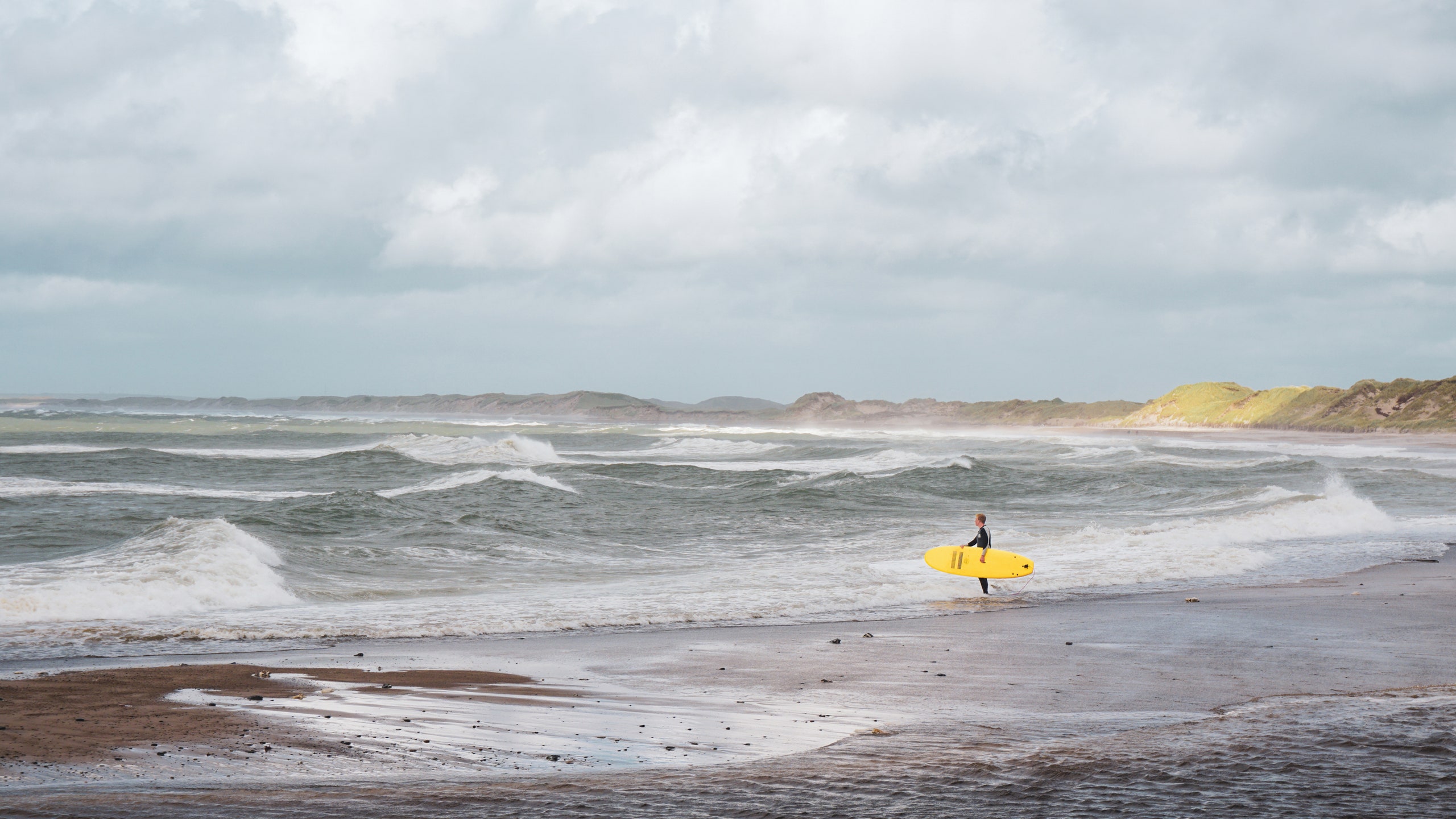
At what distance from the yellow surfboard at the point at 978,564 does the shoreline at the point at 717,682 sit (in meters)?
2.51

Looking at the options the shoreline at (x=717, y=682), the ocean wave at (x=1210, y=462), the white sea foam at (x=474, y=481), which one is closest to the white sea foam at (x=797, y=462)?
the white sea foam at (x=474, y=481)

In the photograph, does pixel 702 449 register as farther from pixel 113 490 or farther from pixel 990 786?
pixel 990 786

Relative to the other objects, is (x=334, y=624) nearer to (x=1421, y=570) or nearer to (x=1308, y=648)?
(x=1308, y=648)

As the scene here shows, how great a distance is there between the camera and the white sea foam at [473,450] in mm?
45406

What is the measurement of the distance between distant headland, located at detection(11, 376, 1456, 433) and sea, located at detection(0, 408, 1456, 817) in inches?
1500

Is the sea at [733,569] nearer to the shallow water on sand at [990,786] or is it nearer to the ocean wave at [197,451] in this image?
the shallow water on sand at [990,786]

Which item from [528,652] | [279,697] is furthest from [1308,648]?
[279,697]

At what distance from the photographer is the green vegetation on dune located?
263ft

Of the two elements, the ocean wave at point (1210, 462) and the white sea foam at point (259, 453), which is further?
the white sea foam at point (259, 453)

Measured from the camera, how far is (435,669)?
8.74 meters

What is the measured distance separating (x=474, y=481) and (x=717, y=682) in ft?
77.1

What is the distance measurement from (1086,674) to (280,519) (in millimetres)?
16757

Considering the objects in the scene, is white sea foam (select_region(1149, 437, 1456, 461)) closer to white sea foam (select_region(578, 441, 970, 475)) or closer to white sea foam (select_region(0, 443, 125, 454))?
white sea foam (select_region(578, 441, 970, 475))

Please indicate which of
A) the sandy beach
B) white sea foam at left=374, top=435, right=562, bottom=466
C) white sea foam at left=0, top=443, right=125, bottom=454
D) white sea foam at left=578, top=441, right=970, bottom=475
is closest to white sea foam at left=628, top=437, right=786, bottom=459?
white sea foam at left=578, top=441, right=970, bottom=475
